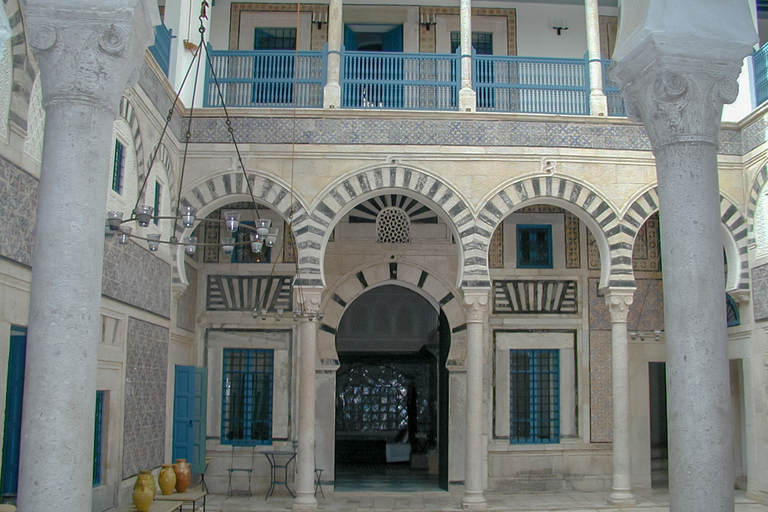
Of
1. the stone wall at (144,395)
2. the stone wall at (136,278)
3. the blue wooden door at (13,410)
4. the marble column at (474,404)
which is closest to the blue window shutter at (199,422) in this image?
the stone wall at (144,395)

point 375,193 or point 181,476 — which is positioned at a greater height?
point 375,193

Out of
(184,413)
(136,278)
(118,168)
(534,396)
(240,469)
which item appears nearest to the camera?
(118,168)

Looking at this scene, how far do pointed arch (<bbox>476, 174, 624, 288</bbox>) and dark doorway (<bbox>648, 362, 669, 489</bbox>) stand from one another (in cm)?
231

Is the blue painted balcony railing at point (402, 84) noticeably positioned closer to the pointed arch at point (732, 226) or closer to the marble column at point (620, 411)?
the pointed arch at point (732, 226)

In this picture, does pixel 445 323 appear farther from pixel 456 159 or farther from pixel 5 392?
pixel 5 392

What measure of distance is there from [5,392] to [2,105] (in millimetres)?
1654

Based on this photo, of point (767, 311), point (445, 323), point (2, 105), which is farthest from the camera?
point (445, 323)

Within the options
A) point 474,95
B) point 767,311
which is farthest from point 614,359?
point 474,95

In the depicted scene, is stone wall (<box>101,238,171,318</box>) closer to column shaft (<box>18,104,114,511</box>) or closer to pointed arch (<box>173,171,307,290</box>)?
pointed arch (<box>173,171,307,290</box>)

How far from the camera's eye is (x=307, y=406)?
7.93 m

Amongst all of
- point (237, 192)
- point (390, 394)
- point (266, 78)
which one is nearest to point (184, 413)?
point (237, 192)

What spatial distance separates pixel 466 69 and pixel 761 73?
10.1 ft

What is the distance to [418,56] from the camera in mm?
8625

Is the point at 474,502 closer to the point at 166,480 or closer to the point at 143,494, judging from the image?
the point at 166,480
